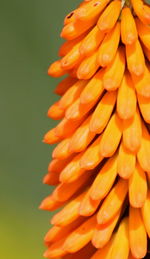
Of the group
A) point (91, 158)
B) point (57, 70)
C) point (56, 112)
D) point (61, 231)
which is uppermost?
point (57, 70)

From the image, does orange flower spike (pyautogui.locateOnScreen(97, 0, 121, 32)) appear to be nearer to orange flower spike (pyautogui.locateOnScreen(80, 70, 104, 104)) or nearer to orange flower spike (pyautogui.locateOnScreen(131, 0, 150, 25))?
orange flower spike (pyautogui.locateOnScreen(131, 0, 150, 25))

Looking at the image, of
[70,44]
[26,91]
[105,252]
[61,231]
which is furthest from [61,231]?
[26,91]

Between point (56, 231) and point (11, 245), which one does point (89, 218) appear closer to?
point (56, 231)

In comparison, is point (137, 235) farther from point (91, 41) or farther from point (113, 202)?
point (91, 41)

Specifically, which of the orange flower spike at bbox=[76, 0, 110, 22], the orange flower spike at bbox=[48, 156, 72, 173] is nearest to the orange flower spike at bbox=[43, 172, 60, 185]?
the orange flower spike at bbox=[48, 156, 72, 173]

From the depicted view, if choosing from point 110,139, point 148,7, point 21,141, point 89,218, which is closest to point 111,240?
point 89,218

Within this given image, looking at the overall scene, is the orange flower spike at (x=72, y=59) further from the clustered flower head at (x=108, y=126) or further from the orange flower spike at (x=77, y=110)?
the orange flower spike at (x=77, y=110)
